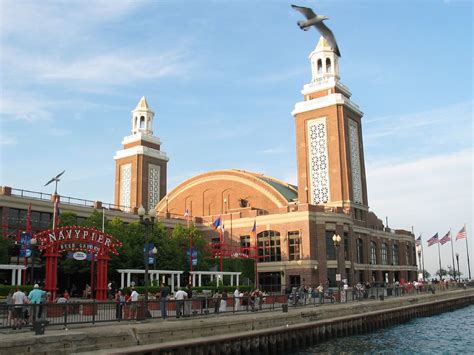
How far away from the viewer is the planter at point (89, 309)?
23469 millimetres

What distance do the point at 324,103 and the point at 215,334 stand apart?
60760 mm

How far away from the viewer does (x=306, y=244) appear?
6812 centimetres

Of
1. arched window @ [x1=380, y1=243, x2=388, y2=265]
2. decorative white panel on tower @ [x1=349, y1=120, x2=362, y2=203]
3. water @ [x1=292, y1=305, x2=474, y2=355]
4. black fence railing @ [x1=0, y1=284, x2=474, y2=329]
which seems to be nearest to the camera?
black fence railing @ [x1=0, y1=284, x2=474, y2=329]

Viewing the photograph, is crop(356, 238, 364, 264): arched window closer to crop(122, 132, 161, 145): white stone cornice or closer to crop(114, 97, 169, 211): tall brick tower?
crop(114, 97, 169, 211): tall brick tower

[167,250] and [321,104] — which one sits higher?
[321,104]

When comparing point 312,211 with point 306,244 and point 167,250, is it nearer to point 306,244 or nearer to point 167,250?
point 306,244

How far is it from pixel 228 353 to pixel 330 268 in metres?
47.0

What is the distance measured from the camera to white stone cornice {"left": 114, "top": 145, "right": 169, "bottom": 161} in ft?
338

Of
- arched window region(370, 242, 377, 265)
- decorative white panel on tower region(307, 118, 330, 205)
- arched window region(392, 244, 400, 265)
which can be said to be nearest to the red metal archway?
decorative white panel on tower region(307, 118, 330, 205)

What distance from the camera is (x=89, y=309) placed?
78.3 feet

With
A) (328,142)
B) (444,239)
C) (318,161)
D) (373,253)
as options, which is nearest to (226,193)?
(318,161)

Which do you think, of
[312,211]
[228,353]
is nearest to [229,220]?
[312,211]

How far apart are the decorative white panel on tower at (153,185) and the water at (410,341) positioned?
225 ft

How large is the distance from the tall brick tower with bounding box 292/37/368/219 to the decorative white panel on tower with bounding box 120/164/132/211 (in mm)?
37696
